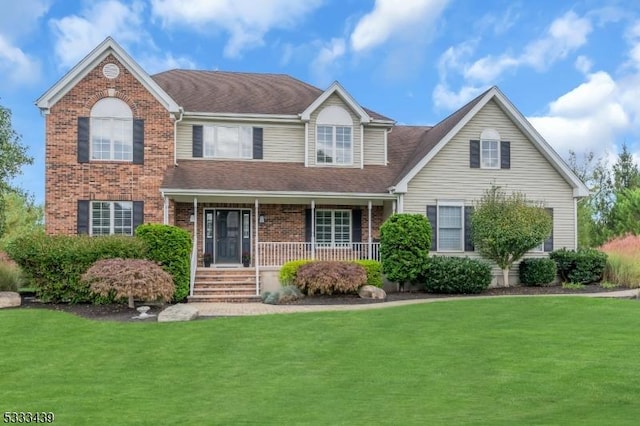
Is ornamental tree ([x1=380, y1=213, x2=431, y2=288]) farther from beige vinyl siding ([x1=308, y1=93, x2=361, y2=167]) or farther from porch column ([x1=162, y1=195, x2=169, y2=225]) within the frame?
porch column ([x1=162, y1=195, x2=169, y2=225])

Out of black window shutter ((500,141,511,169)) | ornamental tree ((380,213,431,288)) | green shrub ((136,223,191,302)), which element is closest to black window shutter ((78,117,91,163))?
green shrub ((136,223,191,302))

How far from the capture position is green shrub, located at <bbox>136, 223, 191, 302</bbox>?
16141mm

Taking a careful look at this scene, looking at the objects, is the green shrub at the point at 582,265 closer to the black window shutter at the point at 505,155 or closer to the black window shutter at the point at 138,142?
the black window shutter at the point at 505,155

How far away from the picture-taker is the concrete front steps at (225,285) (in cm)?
1750

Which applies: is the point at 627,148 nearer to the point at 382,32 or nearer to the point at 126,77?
the point at 382,32

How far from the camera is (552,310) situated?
13.5 m

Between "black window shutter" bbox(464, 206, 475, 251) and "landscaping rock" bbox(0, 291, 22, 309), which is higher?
"black window shutter" bbox(464, 206, 475, 251)

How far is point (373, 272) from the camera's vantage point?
18203mm

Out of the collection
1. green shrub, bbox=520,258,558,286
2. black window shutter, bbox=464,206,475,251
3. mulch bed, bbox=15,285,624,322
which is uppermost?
black window shutter, bbox=464,206,475,251

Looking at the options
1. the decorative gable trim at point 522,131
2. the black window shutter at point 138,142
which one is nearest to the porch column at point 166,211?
the black window shutter at point 138,142

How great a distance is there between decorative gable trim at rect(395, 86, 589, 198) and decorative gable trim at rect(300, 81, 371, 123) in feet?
10.7

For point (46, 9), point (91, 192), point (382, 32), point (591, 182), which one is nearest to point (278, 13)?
point (382, 32)

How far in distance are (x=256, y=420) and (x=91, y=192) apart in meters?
15.0

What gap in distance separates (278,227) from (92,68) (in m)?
8.54
